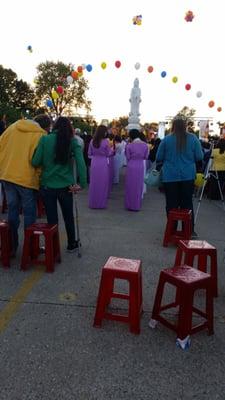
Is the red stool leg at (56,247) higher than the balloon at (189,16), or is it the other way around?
the balloon at (189,16)

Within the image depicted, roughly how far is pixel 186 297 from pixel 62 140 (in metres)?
2.56

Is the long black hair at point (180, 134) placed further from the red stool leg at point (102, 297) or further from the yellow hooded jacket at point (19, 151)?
the red stool leg at point (102, 297)

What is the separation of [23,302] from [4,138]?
6.78ft

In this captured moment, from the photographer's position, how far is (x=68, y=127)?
464cm

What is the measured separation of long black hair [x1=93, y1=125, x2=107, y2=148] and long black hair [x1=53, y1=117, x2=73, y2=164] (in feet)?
10.8

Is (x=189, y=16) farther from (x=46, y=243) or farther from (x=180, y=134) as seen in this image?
(x=46, y=243)

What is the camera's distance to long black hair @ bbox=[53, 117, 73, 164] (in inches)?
181

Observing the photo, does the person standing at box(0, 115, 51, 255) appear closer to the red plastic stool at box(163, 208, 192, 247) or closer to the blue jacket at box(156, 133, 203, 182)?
the blue jacket at box(156, 133, 203, 182)

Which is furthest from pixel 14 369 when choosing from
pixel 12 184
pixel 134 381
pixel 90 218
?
pixel 90 218

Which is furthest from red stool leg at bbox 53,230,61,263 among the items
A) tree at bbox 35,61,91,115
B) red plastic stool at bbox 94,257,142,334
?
tree at bbox 35,61,91,115

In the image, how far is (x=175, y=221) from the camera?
5754mm

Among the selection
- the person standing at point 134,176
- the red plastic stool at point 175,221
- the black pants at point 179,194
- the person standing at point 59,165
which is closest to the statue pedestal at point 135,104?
the person standing at point 134,176

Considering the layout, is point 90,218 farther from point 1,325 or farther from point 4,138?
point 1,325

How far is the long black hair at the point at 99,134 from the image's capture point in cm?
793
